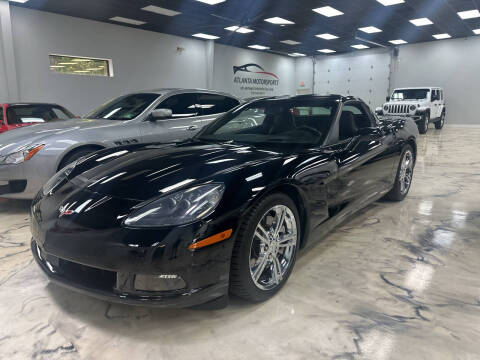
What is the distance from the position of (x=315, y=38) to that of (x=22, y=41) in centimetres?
1133

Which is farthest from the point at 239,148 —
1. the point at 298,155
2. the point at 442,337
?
the point at 442,337

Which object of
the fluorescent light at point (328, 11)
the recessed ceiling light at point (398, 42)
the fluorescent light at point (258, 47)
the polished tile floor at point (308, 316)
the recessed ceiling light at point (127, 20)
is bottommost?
the polished tile floor at point (308, 316)

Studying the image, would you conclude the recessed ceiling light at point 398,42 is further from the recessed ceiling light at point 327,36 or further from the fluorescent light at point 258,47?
the fluorescent light at point 258,47

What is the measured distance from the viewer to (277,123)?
275cm

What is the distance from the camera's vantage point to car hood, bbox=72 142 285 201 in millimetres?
1723

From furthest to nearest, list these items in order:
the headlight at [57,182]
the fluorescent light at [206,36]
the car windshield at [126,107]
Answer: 1. the fluorescent light at [206,36]
2. the car windshield at [126,107]
3. the headlight at [57,182]

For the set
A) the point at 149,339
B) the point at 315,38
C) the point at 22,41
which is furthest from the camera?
the point at 315,38

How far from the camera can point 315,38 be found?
49.8ft

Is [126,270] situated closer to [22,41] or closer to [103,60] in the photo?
[22,41]

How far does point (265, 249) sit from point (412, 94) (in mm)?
12859

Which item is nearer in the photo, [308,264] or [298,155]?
[298,155]

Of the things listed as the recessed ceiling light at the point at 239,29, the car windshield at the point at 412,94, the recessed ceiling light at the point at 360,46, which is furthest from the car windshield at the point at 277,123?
the recessed ceiling light at the point at 360,46

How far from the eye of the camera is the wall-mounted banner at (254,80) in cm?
1775

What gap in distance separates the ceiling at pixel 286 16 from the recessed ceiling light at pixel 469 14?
0.23 m
